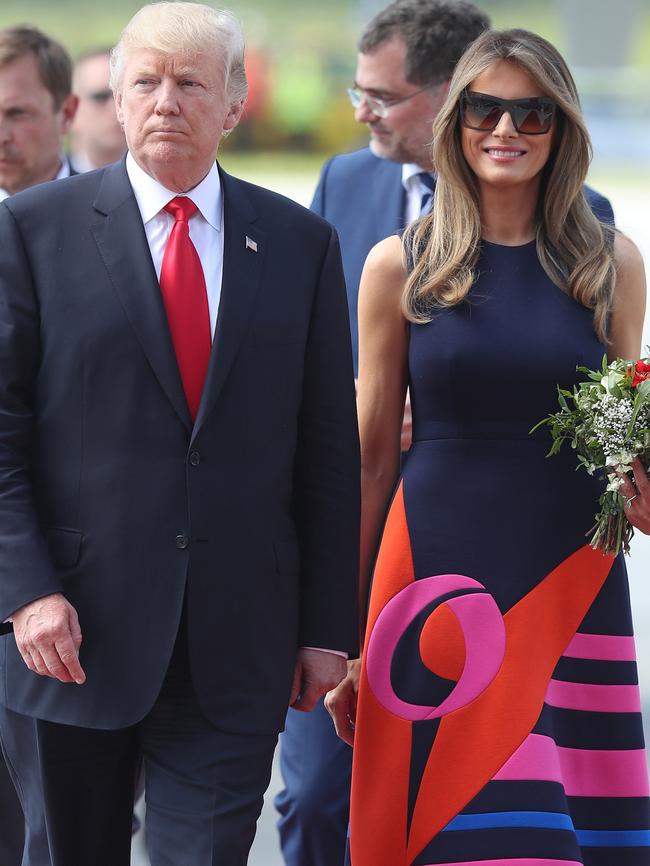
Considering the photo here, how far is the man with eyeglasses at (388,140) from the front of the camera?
481cm

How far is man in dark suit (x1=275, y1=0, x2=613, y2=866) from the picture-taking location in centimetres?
443

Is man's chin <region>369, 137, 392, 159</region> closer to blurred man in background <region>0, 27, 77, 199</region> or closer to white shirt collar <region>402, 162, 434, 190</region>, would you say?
white shirt collar <region>402, 162, 434, 190</region>

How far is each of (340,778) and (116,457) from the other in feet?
4.72

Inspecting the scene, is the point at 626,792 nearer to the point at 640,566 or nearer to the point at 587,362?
the point at 587,362

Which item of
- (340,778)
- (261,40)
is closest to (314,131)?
(261,40)

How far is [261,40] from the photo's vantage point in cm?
2011

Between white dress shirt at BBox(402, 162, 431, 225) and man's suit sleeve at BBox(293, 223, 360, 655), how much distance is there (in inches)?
53.7

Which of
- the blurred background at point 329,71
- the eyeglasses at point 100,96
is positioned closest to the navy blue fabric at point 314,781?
the eyeglasses at point 100,96

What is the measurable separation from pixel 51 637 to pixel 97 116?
4.54 meters

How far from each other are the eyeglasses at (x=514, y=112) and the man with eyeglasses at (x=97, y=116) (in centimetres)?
348

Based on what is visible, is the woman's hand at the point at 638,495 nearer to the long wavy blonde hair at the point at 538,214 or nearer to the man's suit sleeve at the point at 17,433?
the long wavy blonde hair at the point at 538,214

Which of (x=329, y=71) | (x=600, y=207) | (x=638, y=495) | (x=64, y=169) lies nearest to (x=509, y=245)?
(x=600, y=207)

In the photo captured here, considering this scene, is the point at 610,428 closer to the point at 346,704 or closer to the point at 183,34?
the point at 346,704

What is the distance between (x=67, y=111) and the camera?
5625 mm
